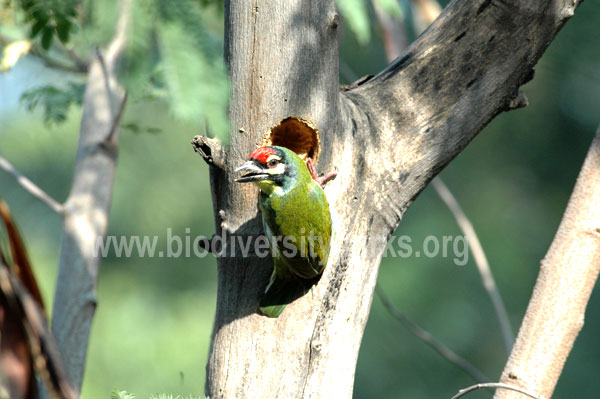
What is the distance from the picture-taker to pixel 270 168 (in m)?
2.42

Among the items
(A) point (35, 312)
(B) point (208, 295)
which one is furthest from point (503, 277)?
(A) point (35, 312)

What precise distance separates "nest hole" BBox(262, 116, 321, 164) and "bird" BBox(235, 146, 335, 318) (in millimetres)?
76

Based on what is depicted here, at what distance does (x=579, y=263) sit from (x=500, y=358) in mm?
6940

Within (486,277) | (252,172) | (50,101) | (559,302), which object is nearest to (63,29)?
(252,172)

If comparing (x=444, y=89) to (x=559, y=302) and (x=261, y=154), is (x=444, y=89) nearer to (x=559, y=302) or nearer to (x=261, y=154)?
(x=261, y=154)

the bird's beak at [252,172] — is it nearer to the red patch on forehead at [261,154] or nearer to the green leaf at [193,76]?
the red patch on forehead at [261,154]

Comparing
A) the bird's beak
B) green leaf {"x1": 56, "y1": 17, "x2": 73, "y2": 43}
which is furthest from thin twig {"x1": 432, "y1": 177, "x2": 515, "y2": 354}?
green leaf {"x1": 56, "y1": 17, "x2": 73, "y2": 43}

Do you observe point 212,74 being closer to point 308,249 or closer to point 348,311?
point 308,249

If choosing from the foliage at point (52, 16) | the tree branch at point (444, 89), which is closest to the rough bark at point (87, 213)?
the foliage at point (52, 16)

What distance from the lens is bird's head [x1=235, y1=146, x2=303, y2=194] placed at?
7.79ft

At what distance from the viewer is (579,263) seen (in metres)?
2.51

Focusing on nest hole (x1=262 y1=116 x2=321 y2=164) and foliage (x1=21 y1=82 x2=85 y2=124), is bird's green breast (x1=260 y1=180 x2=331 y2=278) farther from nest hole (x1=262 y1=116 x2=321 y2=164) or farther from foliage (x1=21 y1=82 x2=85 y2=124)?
foliage (x1=21 y1=82 x2=85 y2=124)

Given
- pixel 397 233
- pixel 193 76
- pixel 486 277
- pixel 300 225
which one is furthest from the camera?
pixel 397 233

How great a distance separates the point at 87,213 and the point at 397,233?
6.32 meters
